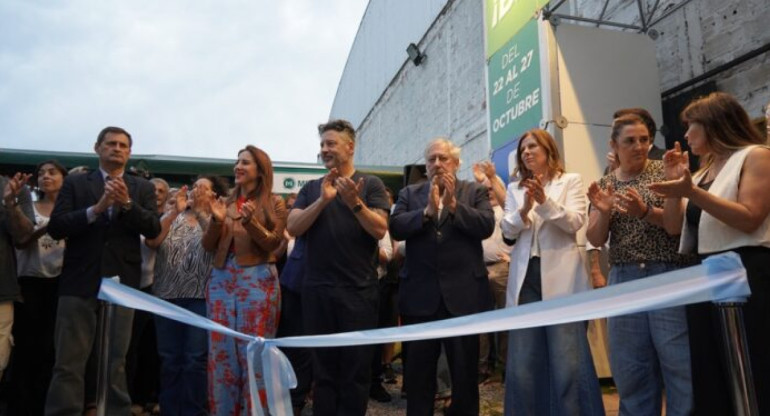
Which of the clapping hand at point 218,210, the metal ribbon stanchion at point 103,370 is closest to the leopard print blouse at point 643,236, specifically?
the clapping hand at point 218,210

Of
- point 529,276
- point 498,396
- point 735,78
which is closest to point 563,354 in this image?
point 529,276

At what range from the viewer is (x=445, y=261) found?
296 cm

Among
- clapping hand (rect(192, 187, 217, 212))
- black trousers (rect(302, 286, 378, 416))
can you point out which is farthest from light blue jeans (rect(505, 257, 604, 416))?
clapping hand (rect(192, 187, 217, 212))

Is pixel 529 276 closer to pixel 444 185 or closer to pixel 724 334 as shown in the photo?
pixel 444 185

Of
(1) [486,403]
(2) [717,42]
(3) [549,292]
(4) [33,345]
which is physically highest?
(2) [717,42]

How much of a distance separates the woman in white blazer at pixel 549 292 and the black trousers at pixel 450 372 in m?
0.19

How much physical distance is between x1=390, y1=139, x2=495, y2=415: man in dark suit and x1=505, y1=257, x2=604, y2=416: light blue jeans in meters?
0.23

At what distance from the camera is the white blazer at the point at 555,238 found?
2707 millimetres

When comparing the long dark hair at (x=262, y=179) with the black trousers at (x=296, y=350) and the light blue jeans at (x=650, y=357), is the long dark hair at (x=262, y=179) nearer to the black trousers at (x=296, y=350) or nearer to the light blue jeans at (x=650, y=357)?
the black trousers at (x=296, y=350)

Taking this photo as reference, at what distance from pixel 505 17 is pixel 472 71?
510 centimetres

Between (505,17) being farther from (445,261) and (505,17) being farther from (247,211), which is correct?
(247,211)

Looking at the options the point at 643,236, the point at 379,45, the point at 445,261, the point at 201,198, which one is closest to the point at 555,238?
the point at 643,236

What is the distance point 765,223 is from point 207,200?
9.86 ft

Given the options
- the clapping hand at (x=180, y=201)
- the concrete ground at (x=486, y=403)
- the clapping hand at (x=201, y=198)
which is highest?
the clapping hand at (x=180, y=201)
